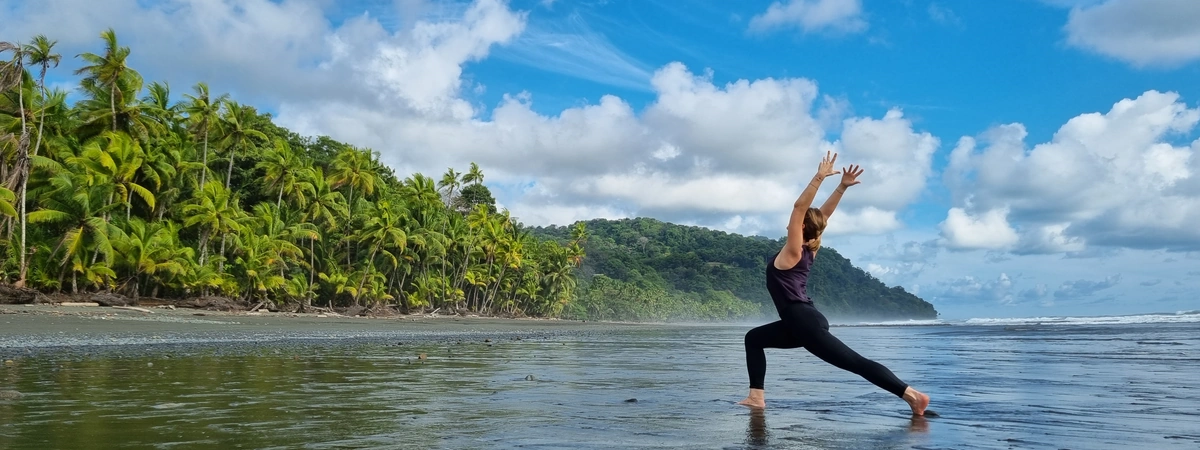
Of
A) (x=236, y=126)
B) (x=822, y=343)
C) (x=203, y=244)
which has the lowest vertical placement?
(x=822, y=343)

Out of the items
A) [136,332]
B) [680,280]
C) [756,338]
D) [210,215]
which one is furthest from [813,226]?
[680,280]

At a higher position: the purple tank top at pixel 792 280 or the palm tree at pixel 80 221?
the palm tree at pixel 80 221

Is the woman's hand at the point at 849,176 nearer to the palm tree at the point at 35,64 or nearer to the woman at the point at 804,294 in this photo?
the woman at the point at 804,294

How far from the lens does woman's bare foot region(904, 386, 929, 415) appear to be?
5.06m

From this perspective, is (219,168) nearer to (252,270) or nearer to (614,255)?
(252,270)

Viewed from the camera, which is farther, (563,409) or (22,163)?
(22,163)

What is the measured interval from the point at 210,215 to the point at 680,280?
131336 millimetres

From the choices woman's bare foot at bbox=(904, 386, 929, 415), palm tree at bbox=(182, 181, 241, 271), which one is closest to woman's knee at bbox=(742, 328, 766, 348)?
woman's bare foot at bbox=(904, 386, 929, 415)

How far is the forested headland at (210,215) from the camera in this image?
30.9 meters

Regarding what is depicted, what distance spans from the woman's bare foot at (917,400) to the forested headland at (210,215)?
29.4m

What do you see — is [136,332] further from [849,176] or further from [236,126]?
[236,126]

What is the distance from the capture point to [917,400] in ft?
16.6

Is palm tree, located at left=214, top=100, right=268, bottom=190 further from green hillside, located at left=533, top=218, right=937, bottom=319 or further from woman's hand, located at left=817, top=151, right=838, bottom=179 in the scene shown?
green hillside, located at left=533, top=218, right=937, bottom=319

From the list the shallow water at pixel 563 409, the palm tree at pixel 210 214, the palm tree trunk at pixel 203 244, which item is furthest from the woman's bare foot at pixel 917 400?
the palm tree trunk at pixel 203 244
